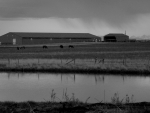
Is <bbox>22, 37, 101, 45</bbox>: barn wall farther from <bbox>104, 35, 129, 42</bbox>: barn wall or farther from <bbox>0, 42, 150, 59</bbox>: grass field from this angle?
<bbox>0, 42, 150, 59</bbox>: grass field

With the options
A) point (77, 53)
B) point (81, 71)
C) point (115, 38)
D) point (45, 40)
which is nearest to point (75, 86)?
point (81, 71)

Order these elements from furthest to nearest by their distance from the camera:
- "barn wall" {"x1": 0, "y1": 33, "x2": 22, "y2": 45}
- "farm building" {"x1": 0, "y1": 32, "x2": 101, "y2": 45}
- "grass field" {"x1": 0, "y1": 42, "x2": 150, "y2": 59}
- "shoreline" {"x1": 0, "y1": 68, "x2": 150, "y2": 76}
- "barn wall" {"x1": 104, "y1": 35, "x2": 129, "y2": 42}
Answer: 1. "barn wall" {"x1": 104, "y1": 35, "x2": 129, "y2": 42}
2. "farm building" {"x1": 0, "y1": 32, "x2": 101, "y2": 45}
3. "barn wall" {"x1": 0, "y1": 33, "x2": 22, "y2": 45}
4. "grass field" {"x1": 0, "y1": 42, "x2": 150, "y2": 59}
5. "shoreline" {"x1": 0, "y1": 68, "x2": 150, "y2": 76}

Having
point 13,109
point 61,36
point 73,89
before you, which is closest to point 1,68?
point 73,89

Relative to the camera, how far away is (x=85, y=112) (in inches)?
479

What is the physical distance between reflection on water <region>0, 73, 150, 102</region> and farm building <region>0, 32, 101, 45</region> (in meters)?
86.3

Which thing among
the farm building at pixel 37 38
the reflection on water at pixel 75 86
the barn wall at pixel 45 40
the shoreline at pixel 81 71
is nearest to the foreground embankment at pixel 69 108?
the reflection on water at pixel 75 86

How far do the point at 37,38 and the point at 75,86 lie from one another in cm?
9904

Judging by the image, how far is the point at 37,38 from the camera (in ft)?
398

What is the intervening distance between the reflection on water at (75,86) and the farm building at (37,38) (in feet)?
283

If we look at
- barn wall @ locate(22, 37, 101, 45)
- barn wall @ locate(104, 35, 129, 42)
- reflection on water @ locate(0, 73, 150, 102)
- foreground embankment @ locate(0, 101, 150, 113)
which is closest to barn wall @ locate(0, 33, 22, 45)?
→ barn wall @ locate(22, 37, 101, 45)

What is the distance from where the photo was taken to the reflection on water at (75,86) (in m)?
19.5

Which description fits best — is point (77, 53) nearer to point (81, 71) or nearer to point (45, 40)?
point (81, 71)

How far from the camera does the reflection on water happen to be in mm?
19491

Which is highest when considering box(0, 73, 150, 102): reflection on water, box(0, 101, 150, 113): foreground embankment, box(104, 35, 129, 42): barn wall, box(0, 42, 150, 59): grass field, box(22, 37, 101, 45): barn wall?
box(104, 35, 129, 42): barn wall
